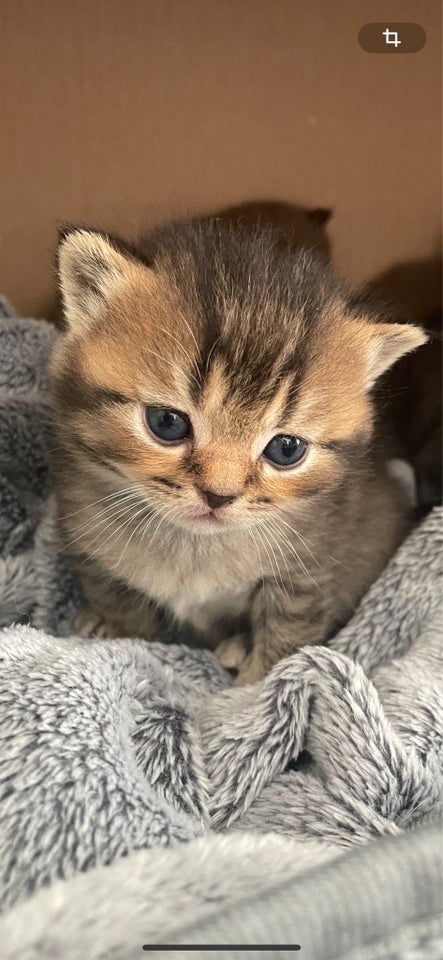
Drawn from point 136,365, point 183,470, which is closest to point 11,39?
point 136,365

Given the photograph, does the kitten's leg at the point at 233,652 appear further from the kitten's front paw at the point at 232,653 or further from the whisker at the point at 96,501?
the whisker at the point at 96,501

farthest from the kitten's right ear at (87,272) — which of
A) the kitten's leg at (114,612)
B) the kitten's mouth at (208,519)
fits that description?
the kitten's leg at (114,612)

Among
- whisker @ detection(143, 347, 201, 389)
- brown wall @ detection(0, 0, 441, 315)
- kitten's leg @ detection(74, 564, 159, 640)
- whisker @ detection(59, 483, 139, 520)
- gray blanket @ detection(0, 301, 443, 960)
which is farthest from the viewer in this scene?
kitten's leg @ detection(74, 564, 159, 640)

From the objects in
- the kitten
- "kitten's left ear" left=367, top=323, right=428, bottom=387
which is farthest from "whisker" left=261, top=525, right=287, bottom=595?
"kitten's left ear" left=367, top=323, right=428, bottom=387

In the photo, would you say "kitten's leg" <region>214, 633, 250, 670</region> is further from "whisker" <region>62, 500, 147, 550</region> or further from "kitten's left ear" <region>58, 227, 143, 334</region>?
"kitten's left ear" <region>58, 227, 143, 334</region>

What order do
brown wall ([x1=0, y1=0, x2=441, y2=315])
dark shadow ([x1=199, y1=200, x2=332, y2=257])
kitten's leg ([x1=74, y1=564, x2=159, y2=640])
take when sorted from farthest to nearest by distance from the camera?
dark shadow ([x1=199, y1=200, x2=332, y2=257]) < kitten's leg ([x1=74, y1=564, x2=159, y2=640]) < brown wall ([x1=0, y1=0, x2=441, y2=315])

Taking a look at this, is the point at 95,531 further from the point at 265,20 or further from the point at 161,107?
the point at 265,20

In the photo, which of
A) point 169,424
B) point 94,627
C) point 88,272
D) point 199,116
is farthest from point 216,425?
point 199,116

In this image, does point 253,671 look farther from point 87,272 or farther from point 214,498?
point 87,272
